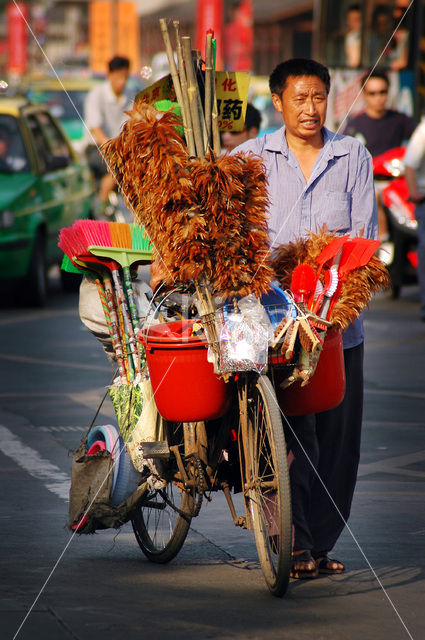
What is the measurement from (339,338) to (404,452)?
2543 mm

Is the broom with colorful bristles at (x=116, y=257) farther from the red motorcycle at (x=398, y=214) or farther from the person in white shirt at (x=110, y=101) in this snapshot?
the person in white shirt at (x=110, y=101)

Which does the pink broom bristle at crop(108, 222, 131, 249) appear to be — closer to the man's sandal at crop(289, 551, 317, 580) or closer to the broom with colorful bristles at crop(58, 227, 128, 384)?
the broom with colorful bristles at crop(58, 227, 128, 384)

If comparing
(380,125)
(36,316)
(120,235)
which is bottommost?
(36,316)

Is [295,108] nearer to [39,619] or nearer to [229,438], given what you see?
[229,438]

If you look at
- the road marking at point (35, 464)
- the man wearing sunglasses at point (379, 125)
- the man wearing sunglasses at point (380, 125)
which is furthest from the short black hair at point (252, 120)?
the man wearing sunglasses at point (380, 125)

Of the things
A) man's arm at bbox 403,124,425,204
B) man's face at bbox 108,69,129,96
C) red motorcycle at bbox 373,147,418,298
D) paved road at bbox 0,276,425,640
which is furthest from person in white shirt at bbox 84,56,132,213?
paved road at bbox 0,276,425,640

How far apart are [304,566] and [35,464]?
2.36 meters

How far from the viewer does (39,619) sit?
4.61m

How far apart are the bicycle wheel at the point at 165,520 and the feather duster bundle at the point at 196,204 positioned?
0.75 metres

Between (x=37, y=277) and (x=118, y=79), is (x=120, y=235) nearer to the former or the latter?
(x=37, y=277)

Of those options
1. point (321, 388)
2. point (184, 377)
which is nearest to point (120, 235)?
point (184, 377)

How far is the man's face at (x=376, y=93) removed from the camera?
14.5 metres

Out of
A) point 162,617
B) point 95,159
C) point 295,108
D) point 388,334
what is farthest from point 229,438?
point 95,159

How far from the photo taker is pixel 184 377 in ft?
15.7
